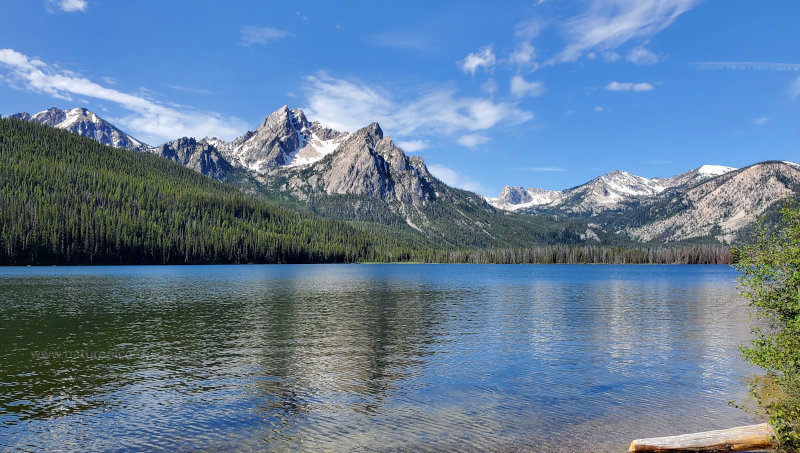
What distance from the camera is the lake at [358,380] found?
76.6ft

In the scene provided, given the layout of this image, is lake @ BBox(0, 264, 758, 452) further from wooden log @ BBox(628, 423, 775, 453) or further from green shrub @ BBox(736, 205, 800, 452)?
green shrub @ BBox(736, 205, 800, 452)

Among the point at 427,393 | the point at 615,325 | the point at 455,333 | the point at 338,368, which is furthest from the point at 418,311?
the point at 427,393

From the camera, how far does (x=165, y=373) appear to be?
34.7 metres

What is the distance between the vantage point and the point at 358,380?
1309 inches

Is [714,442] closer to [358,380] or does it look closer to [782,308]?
[782,308]

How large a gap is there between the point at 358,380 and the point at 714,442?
826 inches

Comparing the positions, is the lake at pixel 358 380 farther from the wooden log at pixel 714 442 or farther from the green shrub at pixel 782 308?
→ the green shrub at pixel 782 308

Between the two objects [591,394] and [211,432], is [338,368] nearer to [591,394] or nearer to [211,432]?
[211,432]

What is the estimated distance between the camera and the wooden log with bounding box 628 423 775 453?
1867 cm

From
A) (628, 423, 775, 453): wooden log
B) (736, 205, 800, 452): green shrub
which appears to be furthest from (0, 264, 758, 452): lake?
(736, 205, 800, 452): green shrub

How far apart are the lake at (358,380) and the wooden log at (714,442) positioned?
10.4 feet

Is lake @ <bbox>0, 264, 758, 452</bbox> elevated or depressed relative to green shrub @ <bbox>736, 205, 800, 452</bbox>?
depressed

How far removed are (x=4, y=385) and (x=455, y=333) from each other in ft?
127

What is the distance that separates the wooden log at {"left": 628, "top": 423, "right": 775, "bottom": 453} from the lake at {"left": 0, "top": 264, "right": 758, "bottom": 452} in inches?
125
